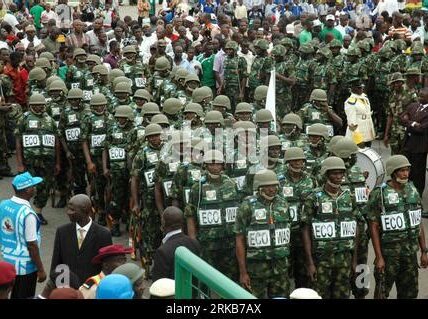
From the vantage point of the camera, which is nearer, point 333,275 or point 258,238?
point 258,238

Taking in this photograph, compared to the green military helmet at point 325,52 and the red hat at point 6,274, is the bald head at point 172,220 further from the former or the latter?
the green military helmet at point 325,52

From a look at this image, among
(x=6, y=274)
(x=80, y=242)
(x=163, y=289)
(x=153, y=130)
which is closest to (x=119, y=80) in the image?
(x=153, y=130)

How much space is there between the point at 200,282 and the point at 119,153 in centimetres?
775

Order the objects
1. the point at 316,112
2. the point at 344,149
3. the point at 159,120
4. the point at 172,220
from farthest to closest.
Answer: the point at 316,112
the point at 159,120
the point at 344,149
the point at 172,220

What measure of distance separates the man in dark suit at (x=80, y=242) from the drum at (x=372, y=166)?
4600mm

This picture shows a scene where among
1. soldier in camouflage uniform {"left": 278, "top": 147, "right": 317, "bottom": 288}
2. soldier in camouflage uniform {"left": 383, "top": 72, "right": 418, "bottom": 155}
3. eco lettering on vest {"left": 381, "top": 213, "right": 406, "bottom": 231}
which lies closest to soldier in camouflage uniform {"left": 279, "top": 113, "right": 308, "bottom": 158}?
soldier in camouflage uniform {"left": 278, "top": 147, "right": 317, "bottom": 288}

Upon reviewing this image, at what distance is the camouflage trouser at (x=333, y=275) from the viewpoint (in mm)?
9633

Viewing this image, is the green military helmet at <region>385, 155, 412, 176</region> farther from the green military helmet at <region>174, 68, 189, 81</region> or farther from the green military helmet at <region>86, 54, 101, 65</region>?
the green military helmet at <region>86, 54, 101, 65</region>

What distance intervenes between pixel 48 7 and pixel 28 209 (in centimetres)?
1859

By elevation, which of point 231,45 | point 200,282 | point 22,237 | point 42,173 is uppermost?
point 231,45

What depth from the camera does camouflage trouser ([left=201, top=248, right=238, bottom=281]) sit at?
10172 mm

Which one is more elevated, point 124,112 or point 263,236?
point 124,112

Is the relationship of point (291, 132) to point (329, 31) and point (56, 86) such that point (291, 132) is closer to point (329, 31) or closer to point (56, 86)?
point (56, 86)

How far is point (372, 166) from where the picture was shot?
12.3 meters
